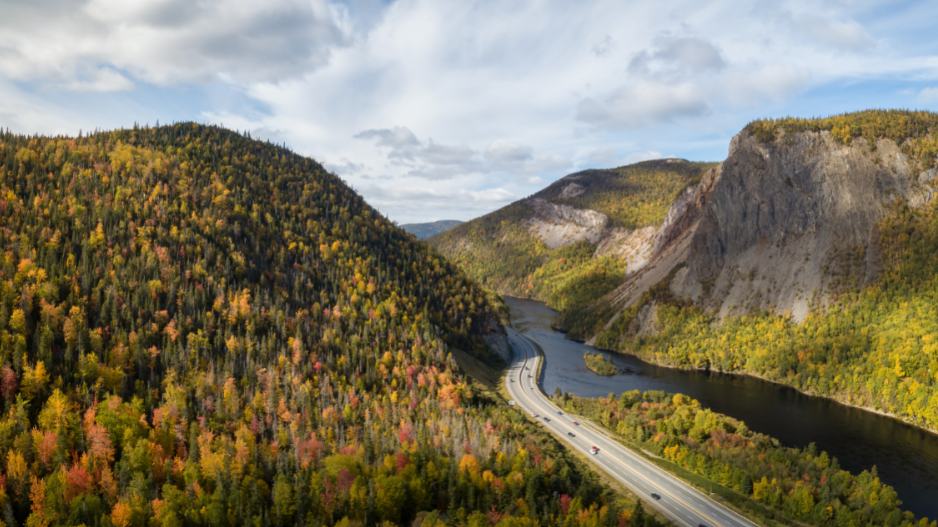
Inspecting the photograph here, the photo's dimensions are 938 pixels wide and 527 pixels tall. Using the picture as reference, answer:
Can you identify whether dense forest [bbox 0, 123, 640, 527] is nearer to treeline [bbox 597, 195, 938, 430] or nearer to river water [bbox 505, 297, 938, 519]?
river water [bbox 505, 297, 938, 519]

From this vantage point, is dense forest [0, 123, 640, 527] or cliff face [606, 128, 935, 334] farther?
cliff face [606, 128, 935, 334]

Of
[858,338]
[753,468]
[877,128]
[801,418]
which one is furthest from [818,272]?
[753,468]

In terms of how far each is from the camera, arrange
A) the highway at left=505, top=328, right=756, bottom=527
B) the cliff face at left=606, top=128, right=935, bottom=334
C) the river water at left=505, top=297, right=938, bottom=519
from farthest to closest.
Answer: the cliff face at left=606, top=128, right=935, bottom=334 → the river water at left=505, top=297, right=938, bottom=519 → the highway at left=505, top=328, right=756, bottom=527

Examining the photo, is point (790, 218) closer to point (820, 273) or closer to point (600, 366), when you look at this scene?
point (820, 273)

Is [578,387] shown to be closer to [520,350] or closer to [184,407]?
[520,350]

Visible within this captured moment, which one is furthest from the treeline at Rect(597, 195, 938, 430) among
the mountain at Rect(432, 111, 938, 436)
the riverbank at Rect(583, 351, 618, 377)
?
the riverbank at Rect(583, 351, 618, 377)

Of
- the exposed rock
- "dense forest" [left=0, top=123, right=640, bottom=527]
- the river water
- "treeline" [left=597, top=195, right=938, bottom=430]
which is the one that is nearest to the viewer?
"dense forest" [left=0, top=123, right=640, bottom=527]
